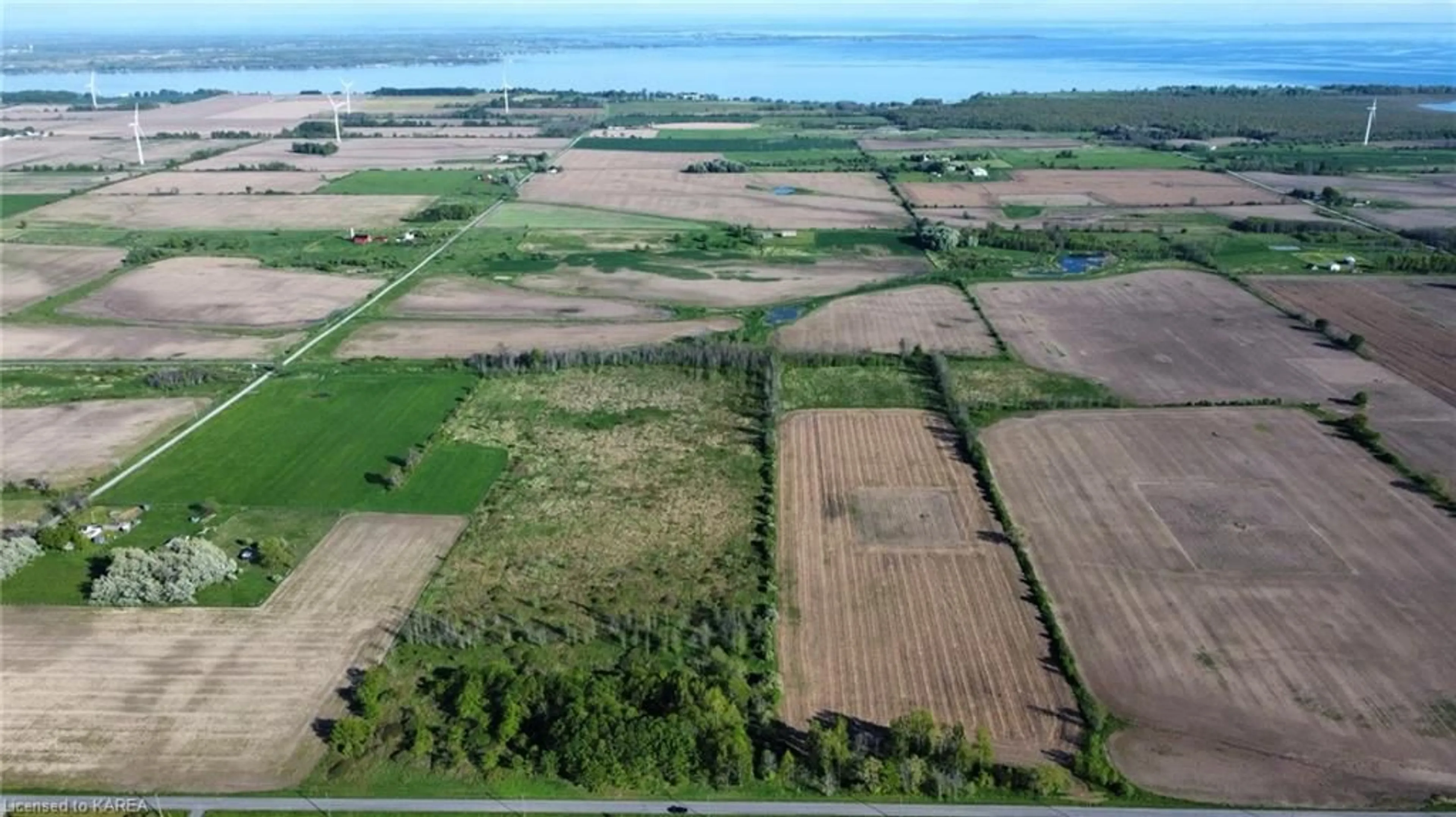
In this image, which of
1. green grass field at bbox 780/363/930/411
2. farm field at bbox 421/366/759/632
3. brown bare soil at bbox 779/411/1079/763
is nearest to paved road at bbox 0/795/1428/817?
brown bare soil at bbox 779/411/1079/763

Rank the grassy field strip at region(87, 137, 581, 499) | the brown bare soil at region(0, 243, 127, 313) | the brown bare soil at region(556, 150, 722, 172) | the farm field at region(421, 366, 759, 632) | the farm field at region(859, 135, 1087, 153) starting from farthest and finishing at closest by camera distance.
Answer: the farm field at region(859, 135, 1087, 153)
the brown bare soil at region(556, 150, 722, 172)
the brown bare soil at region(0, 243, 127, 313)
the grassy field strip at region(87, 137, 581, 499)
the farm field at region(421, 366, 759, 632)

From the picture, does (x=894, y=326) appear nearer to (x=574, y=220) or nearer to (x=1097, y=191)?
(x=574, y=220)

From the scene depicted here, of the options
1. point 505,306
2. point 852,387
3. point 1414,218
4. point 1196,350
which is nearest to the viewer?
point 852,387

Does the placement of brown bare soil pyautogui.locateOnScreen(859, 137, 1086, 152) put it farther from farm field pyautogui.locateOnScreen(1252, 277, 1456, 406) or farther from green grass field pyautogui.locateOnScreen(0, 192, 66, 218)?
green grass field pyautogui.locateOnScreen(0, 192, 66, 218)

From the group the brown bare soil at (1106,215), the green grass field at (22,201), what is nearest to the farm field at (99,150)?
the green grass field at (22,201)

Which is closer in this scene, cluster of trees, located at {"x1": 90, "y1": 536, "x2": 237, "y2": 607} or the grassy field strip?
cluster of trees, located at {"x1": 90, "y1": 536, "x2": 237, "y2": 607}

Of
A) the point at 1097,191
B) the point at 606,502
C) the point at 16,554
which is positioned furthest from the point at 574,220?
the point at 16,554

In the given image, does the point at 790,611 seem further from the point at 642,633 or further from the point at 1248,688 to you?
the point at 1248,688
